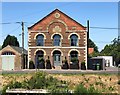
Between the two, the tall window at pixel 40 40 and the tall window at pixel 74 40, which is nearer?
the tall window at pixel 74 40

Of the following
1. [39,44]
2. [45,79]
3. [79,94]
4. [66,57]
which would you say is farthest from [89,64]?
[79,94]

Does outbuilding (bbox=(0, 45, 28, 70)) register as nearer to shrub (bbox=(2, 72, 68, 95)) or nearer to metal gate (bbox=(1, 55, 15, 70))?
metal gate (bbox=(1, 55, 15, 70))

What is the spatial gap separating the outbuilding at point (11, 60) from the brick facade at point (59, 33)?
153 centimetres

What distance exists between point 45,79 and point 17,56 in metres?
16.4

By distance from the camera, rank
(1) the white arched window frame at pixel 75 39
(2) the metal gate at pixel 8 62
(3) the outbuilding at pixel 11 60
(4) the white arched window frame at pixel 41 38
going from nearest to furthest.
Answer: (1) the white arched window frame at pixel 75 39
(4) the white arched window frame at pixel 41 38
(3) the outbuilding at pixel 11 60
(2) the metal gate at pixel 8 62

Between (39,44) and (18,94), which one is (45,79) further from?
(39,44)

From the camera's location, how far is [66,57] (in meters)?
42.1

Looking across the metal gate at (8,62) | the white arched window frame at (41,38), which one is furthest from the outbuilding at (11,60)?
the white arched window frame at (41,38)

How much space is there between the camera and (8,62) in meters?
43.5

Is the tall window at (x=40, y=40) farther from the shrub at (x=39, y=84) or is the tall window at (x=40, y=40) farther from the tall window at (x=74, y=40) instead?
the shrub at (x=39, y=84)

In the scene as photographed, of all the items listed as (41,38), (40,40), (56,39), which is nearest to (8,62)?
(40,40)

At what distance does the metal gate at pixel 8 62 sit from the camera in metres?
43.3

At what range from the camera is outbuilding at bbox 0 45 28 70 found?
42844 mm

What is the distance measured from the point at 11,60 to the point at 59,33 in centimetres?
741
